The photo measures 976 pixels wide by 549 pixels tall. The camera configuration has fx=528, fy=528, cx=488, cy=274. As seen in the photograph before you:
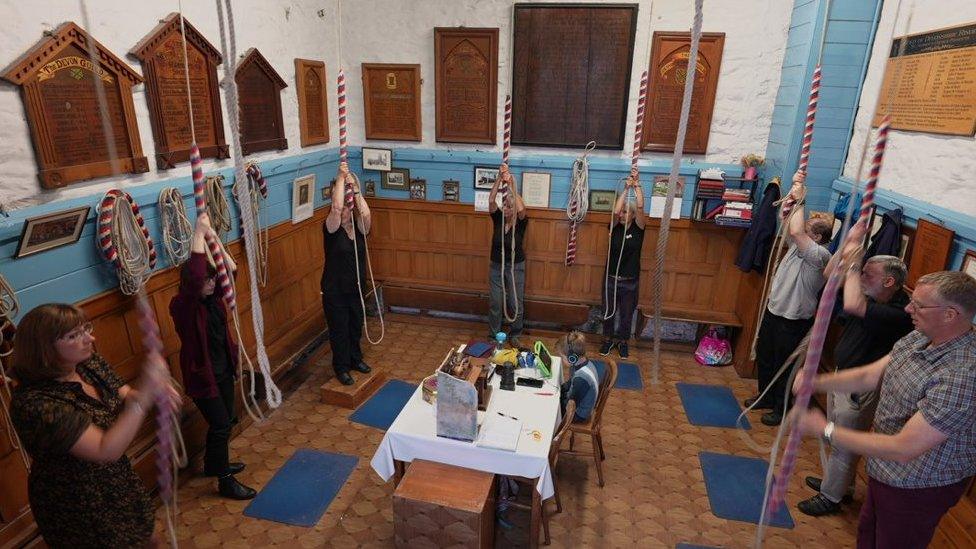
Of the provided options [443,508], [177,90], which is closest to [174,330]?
[177,90]

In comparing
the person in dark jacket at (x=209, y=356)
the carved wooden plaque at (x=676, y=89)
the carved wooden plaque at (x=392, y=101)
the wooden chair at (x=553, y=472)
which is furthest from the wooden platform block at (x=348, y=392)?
the carved wooden plaque at (x=676, y=89)

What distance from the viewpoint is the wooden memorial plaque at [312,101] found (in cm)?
496

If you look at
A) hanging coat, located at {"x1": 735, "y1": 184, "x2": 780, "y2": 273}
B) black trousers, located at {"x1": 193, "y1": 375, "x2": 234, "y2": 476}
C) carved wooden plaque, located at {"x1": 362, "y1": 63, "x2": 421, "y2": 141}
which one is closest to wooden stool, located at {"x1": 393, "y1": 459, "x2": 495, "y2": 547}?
black trousers, located at {"x1": 193, "y1": 375, "x2": 234, "y2": 476}

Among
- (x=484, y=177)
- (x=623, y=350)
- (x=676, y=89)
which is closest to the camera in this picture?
(x=676, y=89)

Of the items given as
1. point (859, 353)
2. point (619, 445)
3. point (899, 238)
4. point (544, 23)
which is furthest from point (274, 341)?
point (899, 238)

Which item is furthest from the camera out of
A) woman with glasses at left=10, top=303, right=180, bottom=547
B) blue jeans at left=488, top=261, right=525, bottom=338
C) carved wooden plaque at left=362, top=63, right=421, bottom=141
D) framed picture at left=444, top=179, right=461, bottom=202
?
framed picture at left=444, top=179, right=461, bottom=202

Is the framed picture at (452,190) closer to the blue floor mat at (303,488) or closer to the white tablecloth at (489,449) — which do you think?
the white tablecloth at (489,449)

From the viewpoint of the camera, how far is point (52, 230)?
9.02 feet

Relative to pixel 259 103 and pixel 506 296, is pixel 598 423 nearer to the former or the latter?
pixel 506 296

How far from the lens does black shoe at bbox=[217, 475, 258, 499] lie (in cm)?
344

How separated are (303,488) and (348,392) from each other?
98 centimetres

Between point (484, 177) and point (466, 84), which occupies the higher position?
point (466, 84)

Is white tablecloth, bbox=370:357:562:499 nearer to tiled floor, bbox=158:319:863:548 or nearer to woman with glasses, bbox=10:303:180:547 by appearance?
tiled floor, bbox=158:319:863:548

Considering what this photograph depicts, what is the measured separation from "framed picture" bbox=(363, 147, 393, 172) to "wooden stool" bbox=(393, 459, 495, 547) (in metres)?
3.70
